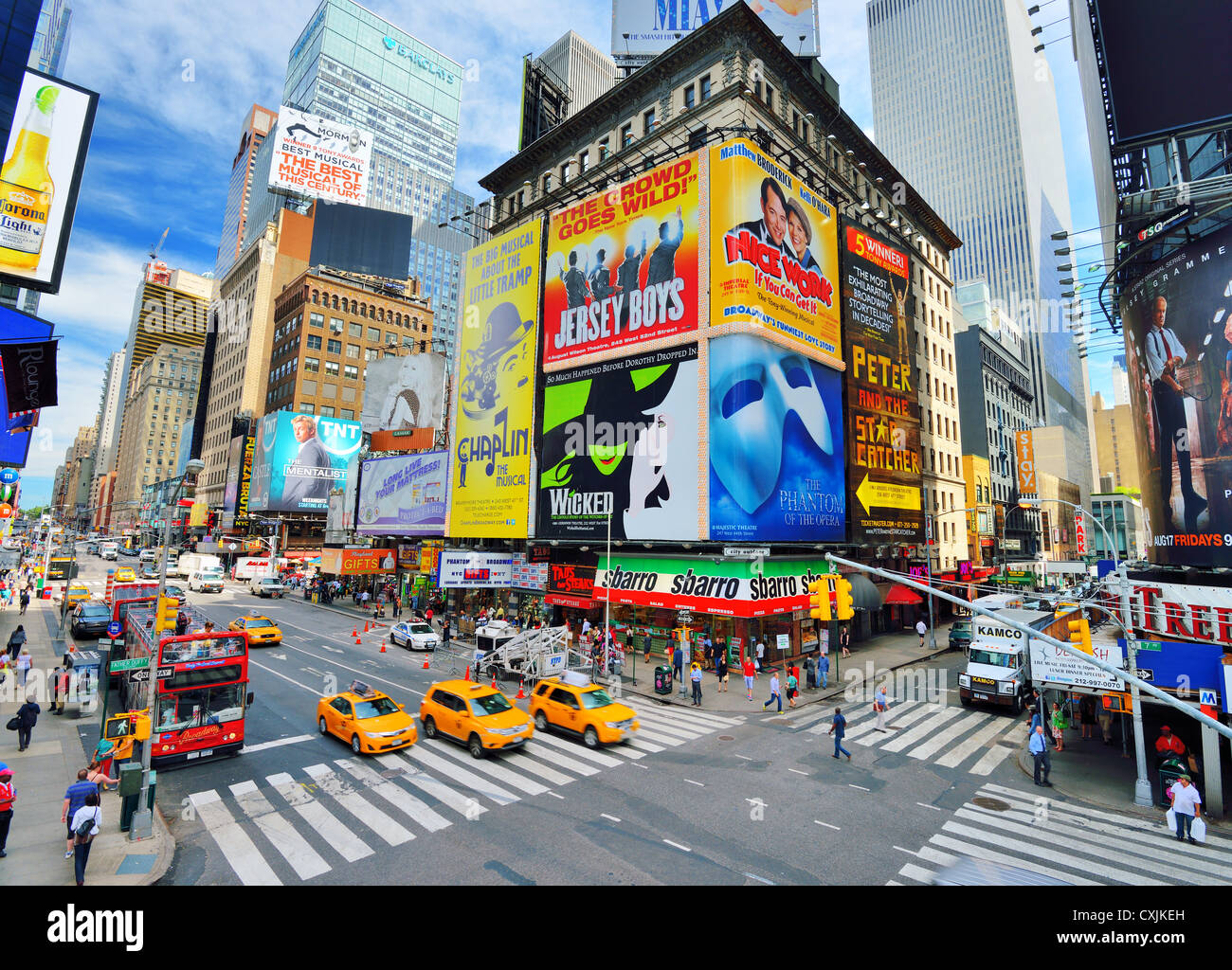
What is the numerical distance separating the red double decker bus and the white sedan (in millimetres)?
15863

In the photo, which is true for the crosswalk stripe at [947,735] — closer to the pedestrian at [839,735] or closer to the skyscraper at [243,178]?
the pedestrian at [839,735]

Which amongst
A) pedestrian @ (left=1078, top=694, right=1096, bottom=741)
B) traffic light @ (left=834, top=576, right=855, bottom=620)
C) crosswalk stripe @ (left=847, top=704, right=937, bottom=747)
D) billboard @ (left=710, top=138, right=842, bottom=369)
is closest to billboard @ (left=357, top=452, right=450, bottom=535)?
billboard @ (left=710, top=138, right=842, bottom=369)

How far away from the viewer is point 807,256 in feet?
114

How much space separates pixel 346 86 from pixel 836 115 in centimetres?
17895

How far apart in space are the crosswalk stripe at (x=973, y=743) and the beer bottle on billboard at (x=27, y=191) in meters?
39.0

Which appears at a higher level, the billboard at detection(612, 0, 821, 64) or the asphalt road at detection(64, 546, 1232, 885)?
the billboard at detection(612, 0, 821, 64)

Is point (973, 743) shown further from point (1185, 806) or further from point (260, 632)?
point (260, 632)

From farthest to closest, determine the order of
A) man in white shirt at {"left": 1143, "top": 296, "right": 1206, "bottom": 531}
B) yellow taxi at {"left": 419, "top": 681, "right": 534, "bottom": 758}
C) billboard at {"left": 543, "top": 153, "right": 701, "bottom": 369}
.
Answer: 1. billboard at {"left": 543, "top": 153, "right": 701, "bottom": 369}
2. man in white shirt at {"left": 1143, "top": 296, "right": 1206, "bottom": 531}
3. yellow taxi at {"left": 419, "top": 681, "right": 534, "bottom": 758}

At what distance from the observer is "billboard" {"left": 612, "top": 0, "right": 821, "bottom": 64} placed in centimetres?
3984

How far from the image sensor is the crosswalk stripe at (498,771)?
14641 millimetres

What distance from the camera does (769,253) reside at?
104 ft

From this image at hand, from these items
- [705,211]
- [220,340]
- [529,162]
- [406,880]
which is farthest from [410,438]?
[220,340]

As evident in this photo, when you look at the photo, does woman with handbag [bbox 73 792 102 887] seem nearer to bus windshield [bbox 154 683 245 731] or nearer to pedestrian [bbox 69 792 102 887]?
pedestrian [bbox 69 792 102 887]

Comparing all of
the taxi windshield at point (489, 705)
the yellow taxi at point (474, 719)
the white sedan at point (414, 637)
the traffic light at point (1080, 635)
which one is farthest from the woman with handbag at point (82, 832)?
the white sedan at point (414, 637)
